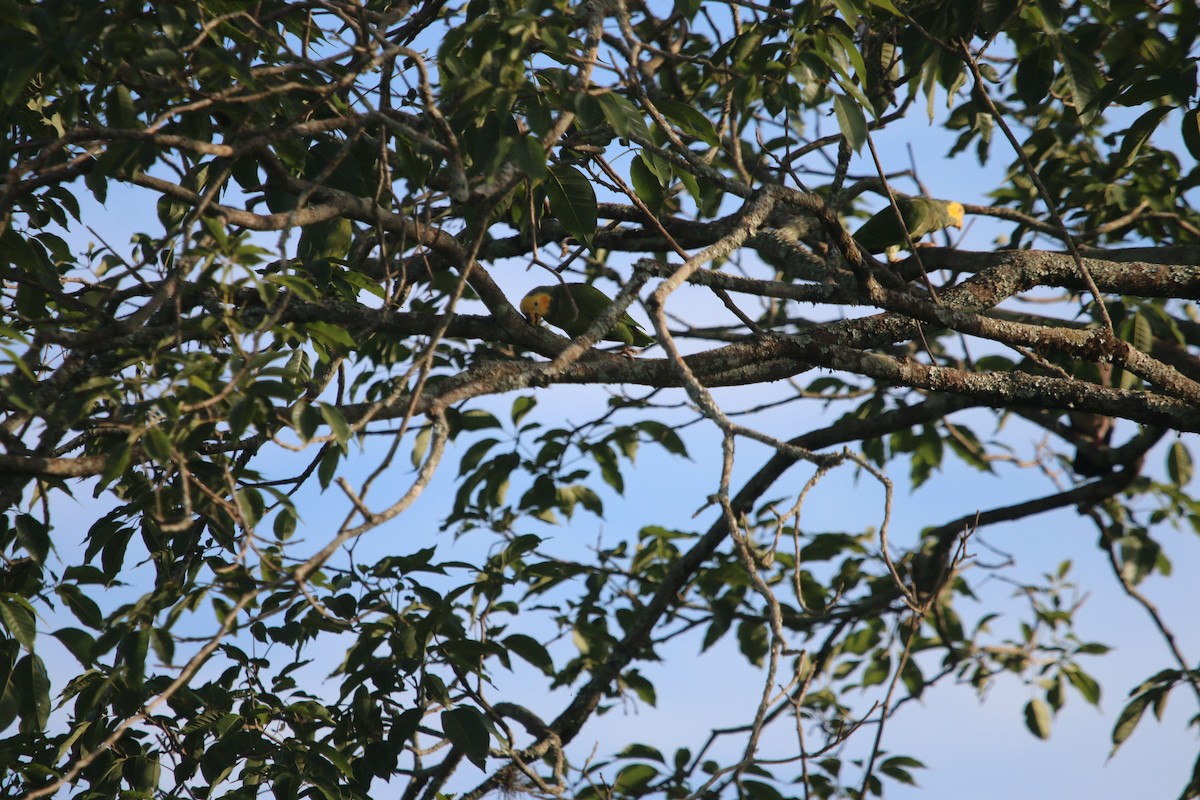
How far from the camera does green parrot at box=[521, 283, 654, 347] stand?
3506mm

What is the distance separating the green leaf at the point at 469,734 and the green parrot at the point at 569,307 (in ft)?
4.90

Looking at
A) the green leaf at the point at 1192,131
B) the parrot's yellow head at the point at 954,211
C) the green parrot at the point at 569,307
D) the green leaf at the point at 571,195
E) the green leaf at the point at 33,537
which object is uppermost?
the parrot's yellow head at the point at 954,211

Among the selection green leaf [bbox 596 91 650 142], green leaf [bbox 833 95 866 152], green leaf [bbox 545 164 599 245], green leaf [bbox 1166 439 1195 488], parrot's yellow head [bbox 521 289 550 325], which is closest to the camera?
green leaf [bbox 596 91 650 142]

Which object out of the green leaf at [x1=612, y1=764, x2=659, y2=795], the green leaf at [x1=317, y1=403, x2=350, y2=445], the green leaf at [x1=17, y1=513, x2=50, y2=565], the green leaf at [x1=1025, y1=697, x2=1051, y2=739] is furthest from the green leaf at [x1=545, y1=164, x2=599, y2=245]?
the green leaf at [x1=1025, y1=697, x2=1051, y2=739]

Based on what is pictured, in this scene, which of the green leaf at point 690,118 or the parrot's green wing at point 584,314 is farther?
the parrot's green wing at point 584,314

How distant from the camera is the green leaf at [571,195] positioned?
7.09 ft

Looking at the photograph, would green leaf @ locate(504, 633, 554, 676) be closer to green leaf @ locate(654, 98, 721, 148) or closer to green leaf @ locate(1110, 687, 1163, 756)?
green leaf @ locate(654, 98, 721, 148)

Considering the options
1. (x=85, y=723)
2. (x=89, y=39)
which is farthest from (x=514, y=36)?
(x=85, y=723)

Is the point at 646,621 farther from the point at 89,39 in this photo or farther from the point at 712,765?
the point at 89,39

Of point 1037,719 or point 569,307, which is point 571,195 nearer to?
point 569,307

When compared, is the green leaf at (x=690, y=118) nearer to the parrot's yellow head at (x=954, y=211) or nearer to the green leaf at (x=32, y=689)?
the green leaf at (x=32, y=689)

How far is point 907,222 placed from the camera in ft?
12.7

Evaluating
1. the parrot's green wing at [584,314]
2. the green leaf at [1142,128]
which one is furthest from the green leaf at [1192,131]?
the parrot's green wing at [584,314]

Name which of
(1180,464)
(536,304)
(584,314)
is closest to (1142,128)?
(584,314)
